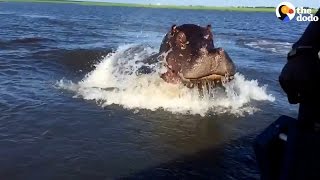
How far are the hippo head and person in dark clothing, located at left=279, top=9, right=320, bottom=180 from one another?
5.09 meters

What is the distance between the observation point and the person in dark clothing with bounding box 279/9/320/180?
2717mm

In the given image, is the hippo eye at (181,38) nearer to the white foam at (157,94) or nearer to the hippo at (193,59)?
the hippo at (193,59)

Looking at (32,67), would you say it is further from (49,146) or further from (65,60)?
(49,146)

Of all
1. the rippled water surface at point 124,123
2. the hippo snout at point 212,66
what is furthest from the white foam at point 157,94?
the hippo snout at point 212,66

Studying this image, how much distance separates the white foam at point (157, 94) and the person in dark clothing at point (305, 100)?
575 cm

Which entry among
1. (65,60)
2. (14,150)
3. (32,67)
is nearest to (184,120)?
(14,150)

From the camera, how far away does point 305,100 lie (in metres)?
2.81

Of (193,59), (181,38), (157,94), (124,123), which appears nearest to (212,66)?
(193,59)

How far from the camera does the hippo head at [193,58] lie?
26.2ft

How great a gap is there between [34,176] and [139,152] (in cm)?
169

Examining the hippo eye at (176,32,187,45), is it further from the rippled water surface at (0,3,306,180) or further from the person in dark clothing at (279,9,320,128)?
the person in dark clothing at (279,9,320,128)

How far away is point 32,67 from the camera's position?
13672 mm

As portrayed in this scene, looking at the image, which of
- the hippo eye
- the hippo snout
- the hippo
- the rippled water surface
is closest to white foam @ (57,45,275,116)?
the rippled water surface

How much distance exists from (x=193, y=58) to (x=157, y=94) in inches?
64.9
